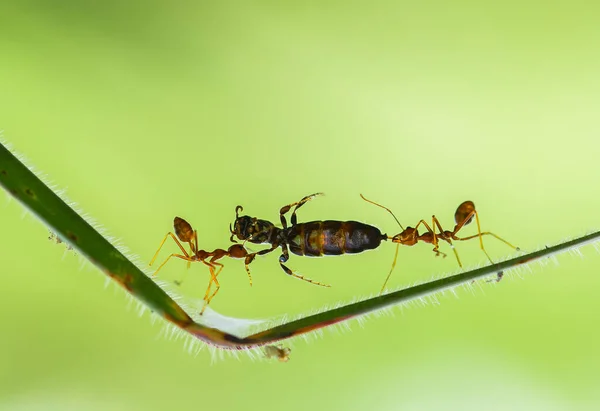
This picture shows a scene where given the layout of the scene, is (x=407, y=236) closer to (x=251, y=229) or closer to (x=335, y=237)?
(x=335, y=237)

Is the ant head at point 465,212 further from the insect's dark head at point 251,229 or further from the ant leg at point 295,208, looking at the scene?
the insect's dark head at point 251,229

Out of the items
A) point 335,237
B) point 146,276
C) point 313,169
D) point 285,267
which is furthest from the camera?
point 313,169

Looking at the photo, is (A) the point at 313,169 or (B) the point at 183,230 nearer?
(B) the point at 183,230

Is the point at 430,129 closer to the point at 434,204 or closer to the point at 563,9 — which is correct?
the point at 434,204

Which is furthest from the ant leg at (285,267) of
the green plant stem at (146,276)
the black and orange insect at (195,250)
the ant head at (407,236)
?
the green plant stem at (146,276)

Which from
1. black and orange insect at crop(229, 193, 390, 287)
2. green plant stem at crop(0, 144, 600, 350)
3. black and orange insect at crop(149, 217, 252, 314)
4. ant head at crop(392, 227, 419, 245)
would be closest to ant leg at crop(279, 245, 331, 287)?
black and orange insect at crop(229, 193, 390, 287)

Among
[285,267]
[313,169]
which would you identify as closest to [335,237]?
[285,267]

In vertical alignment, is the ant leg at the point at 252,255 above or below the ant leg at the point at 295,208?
below

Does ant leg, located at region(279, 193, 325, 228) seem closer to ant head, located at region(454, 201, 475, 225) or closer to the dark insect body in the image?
the dark insect body
